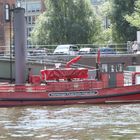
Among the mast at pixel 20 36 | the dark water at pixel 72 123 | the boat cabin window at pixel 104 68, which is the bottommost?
the dark water at pixel 72 123

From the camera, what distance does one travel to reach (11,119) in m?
23.2

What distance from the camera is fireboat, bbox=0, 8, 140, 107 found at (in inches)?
1160

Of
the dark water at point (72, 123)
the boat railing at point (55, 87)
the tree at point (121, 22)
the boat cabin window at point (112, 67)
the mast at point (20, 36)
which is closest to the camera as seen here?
the dark water at point (72, 123)

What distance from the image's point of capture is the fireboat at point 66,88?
29469 mm

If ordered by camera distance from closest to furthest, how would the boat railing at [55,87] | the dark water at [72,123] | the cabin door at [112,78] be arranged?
the dark water at [72,123] → the boat railing at [55,87] → the cabin door at [112,78]

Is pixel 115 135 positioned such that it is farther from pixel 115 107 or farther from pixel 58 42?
pixel 58 42

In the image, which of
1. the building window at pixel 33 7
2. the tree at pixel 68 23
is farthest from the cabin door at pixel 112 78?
the building window at pixel 33 7

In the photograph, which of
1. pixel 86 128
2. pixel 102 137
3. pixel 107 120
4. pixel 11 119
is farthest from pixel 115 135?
pixel 11 119

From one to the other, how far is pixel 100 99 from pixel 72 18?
41.5 m

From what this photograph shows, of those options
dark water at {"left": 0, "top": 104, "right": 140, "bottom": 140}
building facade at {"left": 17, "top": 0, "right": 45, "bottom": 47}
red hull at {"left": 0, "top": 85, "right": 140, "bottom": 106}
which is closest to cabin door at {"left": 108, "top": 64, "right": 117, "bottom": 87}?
red hull at {"left": 0, "top": 85, "right": 140, "bottom": 106}

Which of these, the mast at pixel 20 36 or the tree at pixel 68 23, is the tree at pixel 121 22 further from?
the mast at pixel 20 36

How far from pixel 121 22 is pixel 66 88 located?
39100 mm

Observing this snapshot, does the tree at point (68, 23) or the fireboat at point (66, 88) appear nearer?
the fireboat at point (66, 88)

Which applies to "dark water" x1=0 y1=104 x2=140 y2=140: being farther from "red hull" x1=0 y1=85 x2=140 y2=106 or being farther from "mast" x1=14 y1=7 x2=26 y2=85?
"mast" x1=14 y1=7 x2=26 y2=85
